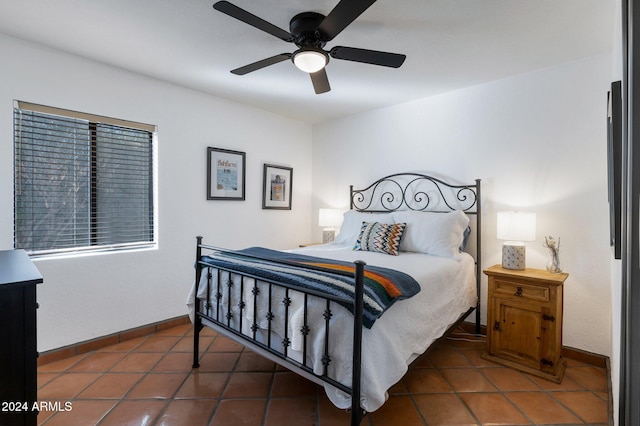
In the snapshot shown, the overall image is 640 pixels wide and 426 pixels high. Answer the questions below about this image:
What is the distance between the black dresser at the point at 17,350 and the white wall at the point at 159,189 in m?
1.67

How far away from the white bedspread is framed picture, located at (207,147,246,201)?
55.6 inches

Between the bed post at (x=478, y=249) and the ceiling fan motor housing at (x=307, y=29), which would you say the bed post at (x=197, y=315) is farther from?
the bed post at (x=478, y=249)

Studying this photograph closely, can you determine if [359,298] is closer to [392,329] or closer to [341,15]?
[392,329]

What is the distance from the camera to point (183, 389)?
205cm

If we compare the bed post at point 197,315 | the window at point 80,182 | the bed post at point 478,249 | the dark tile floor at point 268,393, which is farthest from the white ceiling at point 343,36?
the dark tile floor at point 268,393

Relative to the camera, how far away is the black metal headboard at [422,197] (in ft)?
9.84

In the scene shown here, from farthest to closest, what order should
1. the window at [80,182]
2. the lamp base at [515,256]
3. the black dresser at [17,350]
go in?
the lamp base at [515,256], the window at [80,182], the black dresser at [17,350]

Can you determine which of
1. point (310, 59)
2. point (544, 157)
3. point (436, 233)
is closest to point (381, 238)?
point (436, 233)

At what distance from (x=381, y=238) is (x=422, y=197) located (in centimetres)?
88

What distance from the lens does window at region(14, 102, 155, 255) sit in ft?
7.71

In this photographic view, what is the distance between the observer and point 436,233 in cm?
280

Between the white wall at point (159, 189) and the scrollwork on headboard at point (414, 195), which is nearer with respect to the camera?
the white wall at point (159, 189)

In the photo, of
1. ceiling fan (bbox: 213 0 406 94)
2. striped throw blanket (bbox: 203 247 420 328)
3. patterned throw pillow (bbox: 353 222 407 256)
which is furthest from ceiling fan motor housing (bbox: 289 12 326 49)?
patterned throw pillow (bbox: 353 222 407 256)

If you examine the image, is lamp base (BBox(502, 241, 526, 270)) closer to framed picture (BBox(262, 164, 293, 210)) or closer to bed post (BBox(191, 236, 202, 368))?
bed post (BBox(191, 236, 202, 368))
